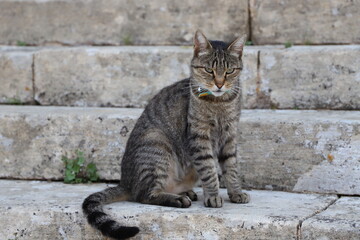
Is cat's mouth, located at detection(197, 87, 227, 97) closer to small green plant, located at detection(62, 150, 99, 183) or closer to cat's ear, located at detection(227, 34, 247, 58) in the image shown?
cat's ear, located at detection(227, 34, 247, 58)

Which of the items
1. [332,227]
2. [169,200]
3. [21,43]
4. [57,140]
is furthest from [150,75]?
[332,227]

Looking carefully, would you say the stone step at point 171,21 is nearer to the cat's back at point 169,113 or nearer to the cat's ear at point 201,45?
the cat's back at point 169,113

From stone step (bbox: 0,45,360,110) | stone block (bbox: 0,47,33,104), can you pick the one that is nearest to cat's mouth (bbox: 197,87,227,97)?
stone step (bbox: 0,45,360,110)

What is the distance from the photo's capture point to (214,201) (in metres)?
4.01

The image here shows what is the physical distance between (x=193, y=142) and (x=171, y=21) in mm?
1997

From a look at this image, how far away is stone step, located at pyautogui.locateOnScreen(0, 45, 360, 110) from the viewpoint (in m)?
4.97

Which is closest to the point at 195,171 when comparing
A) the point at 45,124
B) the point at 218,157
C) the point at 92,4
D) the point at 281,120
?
the point at 218,157

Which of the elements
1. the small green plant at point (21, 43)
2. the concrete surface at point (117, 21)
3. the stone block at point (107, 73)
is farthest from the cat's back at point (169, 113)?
the small green plant at point (21, 43)

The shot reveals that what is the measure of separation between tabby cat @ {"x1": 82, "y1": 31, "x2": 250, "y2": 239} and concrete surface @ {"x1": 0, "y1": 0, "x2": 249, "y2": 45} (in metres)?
1.47

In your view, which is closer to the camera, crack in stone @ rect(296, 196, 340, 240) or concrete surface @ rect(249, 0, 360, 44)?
crack in stone @ rect(296, 196, 340, 240)

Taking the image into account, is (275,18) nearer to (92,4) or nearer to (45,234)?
(92,4)

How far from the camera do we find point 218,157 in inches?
169

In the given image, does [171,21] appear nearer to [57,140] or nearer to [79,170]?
[57,140]

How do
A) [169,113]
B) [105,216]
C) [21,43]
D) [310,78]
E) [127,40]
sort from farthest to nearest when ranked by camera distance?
[21,43] < [127,40] < [310,78] < [169,113] < [105,216]
